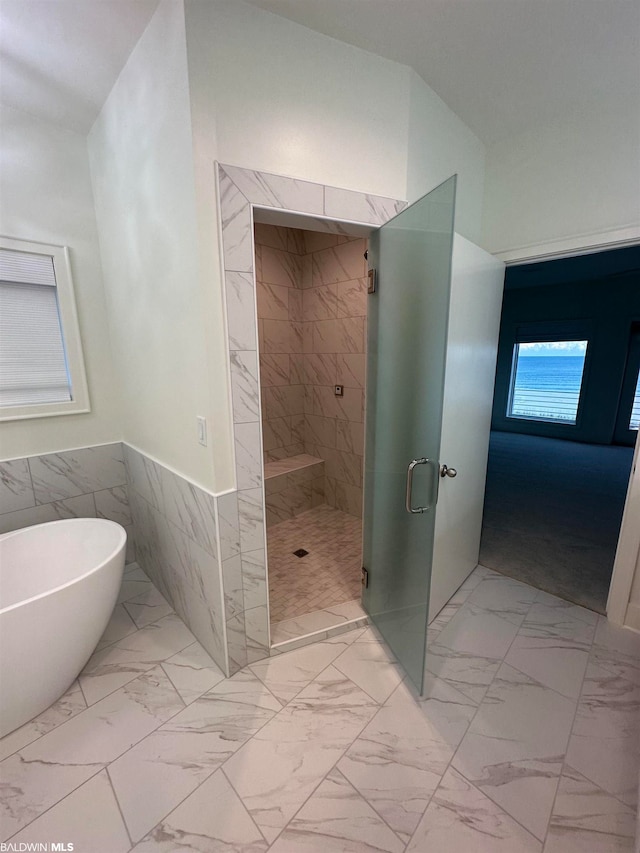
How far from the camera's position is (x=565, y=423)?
258 inches

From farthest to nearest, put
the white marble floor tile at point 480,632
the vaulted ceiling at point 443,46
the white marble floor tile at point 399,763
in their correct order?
the white marble floor tile at point 480,632
the vaulted ceiling at point 443,46
the white marble floor tile at point 399,763

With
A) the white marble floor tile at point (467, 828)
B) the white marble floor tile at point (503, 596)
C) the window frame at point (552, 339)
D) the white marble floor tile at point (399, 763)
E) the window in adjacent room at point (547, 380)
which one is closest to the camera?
the white marble floor tile at point (467, 828)

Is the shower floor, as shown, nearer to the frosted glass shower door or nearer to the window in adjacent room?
the frosted glass shower door

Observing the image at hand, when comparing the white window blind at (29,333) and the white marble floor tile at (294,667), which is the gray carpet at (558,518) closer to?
the white marble floor tile at (294,667)

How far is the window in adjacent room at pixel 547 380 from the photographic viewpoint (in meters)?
6.34

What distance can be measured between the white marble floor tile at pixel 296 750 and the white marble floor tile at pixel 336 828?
3 cm

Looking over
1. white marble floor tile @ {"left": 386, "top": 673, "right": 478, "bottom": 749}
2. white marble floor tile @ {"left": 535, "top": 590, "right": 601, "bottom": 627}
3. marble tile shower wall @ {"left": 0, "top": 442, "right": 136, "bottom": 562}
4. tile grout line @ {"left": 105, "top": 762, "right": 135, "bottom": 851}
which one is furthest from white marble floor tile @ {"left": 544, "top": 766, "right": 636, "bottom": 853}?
marble tile shower wall @ {"left": 0, "top": 442, "right": 136, "bottom": 562}

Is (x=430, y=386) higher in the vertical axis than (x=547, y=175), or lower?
lower

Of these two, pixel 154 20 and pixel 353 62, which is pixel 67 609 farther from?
pixel 353 62

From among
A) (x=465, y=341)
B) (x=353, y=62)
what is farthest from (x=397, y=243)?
(x=353, y=62)

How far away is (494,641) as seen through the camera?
1899mm

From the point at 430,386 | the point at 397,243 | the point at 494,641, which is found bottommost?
the point at 494,641

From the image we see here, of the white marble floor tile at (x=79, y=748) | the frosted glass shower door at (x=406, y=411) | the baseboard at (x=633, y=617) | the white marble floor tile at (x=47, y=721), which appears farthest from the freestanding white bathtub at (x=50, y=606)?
the baseboard at (x=633, y=617)

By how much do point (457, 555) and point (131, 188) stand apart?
9.17 feet
